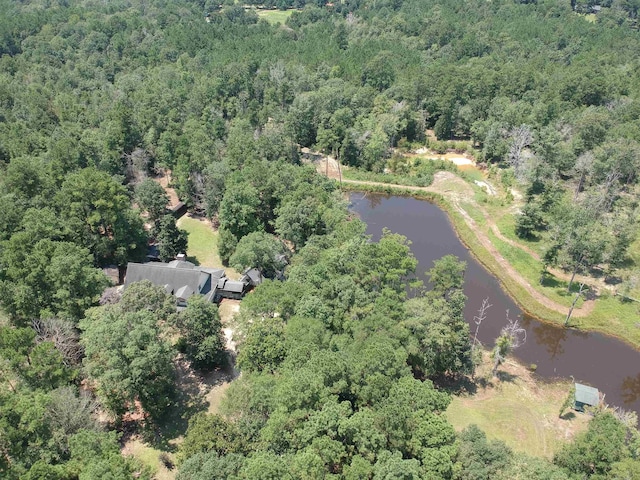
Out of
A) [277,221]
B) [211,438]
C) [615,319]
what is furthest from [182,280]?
[615,319]

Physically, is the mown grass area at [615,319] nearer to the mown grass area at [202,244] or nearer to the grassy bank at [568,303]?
the grassy bank at [568,303]

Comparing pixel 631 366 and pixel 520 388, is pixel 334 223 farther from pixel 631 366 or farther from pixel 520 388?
pixel 631 366

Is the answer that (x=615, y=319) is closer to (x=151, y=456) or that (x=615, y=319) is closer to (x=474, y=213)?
(x=474, y=213)

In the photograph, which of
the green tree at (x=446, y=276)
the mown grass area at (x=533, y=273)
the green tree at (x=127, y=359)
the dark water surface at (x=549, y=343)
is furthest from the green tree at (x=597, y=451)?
the green tree at (x=127, y=359)

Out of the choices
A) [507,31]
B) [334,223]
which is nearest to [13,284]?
[334,223]

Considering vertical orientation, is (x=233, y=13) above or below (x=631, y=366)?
above

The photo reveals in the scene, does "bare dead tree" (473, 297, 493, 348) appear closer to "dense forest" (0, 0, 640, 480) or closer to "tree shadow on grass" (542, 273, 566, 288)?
"dense forest" (0, 0, 640, 480)

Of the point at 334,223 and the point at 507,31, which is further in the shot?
the point at 507,31
